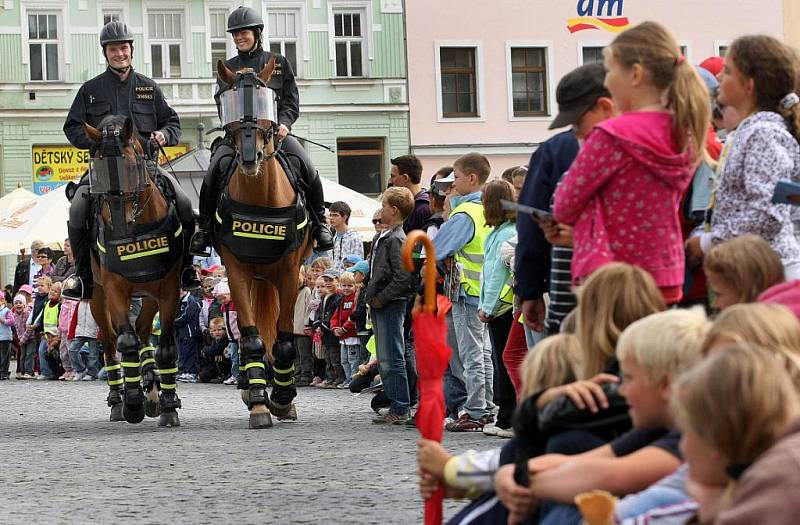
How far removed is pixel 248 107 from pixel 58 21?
3350 cm

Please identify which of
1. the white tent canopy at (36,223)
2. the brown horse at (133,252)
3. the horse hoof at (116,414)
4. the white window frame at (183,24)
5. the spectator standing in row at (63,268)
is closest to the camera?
the brown horse at (133,252)

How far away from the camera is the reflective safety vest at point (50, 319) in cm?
2623

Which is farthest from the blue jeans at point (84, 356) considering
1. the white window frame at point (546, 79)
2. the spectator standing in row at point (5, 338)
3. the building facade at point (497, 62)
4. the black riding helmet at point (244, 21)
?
the white window frame at point (546, 79)

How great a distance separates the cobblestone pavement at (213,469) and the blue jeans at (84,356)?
9.48m

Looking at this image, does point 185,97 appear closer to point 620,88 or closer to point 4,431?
point 4,431

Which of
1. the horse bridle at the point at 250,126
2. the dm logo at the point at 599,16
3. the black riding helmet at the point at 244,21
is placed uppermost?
the dm logo at the point at 599,16

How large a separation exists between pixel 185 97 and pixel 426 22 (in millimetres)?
7219

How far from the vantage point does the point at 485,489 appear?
534 centimetres

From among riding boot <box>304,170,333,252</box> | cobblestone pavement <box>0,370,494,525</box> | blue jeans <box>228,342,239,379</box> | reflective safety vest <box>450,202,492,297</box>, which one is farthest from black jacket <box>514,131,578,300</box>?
blue jeans <box>228,342,239,379</box>

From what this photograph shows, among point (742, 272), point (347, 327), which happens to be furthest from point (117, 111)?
point (742, 272)

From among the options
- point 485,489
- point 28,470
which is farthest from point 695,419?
point 28,470

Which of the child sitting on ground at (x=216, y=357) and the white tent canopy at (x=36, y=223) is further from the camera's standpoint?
the white tent canopy at (x=36, y=223)

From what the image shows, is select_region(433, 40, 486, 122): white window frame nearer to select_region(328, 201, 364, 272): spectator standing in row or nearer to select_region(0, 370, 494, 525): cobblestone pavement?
select_region(328, 201, 364, 272): spectator standing in row

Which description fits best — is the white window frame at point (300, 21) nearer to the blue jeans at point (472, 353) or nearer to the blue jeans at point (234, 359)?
the blue jeans at point (234, 359)
